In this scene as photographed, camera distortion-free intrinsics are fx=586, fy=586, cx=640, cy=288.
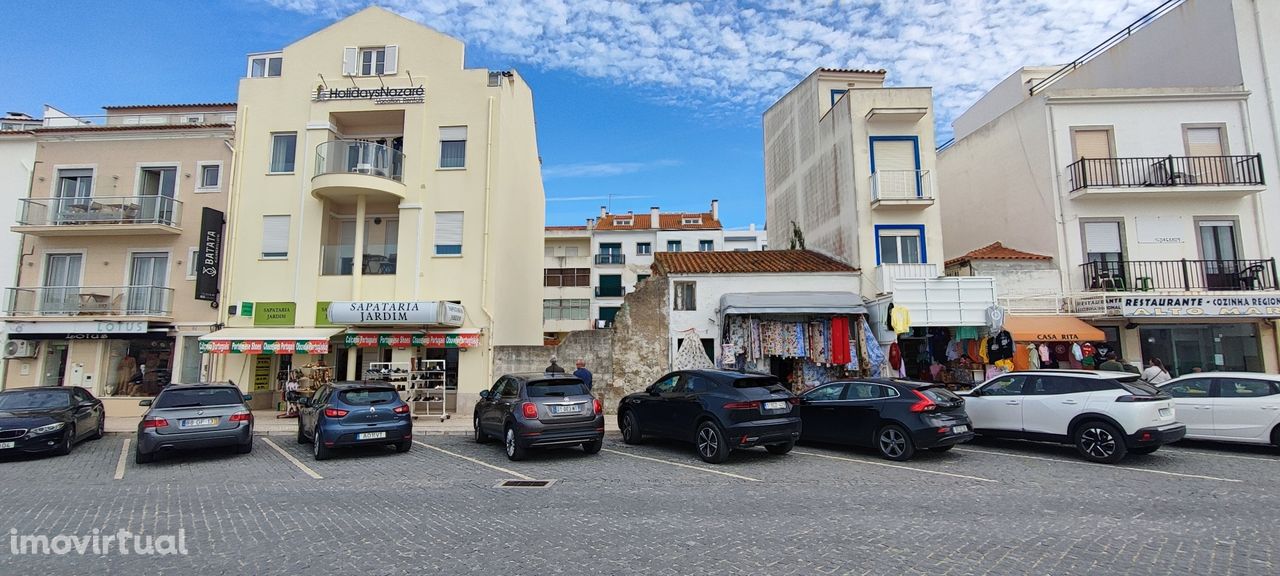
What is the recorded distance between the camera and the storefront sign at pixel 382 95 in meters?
19.5

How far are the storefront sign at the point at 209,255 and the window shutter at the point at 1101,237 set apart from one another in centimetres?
2746

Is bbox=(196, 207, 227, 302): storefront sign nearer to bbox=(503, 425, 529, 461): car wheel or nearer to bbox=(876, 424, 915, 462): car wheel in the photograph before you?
bbox=(503, 425, 529, 461): car wheel

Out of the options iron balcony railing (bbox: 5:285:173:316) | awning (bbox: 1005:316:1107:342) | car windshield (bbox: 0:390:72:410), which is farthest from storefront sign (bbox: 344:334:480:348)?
awning (bbox: 1005:316:1107:342)

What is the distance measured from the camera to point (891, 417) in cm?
1035

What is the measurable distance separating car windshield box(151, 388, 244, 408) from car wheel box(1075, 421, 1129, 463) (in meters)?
15.6

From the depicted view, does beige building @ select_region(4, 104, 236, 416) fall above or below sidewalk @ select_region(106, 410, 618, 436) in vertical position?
above

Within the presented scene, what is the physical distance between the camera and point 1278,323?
1730 cm

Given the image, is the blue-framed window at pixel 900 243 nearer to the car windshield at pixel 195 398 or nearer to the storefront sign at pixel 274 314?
the car windshield at pixel 195 398

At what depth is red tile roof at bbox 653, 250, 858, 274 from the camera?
17.7 meters

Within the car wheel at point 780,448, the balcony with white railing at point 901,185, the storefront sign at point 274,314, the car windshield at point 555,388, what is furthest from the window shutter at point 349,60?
the car wheel at point 780,448

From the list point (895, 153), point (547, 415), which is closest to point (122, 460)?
point (547, 415)

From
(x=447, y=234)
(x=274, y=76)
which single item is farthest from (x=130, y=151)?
(x=447, y=234)

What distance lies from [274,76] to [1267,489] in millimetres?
26563

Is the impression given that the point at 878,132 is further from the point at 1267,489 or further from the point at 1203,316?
the point at 1267,489
